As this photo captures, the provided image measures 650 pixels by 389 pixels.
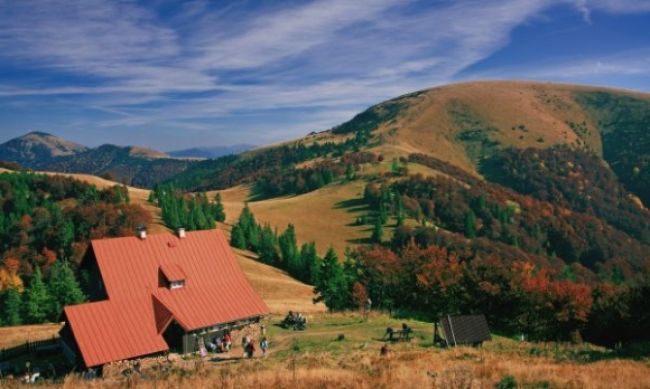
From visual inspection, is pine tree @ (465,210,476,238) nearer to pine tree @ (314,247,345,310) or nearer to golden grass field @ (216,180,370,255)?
golden grass field @ (216,180,370,255)

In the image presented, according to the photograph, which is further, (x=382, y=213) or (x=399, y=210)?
(x=399, y=210)

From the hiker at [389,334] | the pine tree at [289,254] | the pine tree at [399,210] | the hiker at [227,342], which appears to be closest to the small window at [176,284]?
the hiker at [227,342]

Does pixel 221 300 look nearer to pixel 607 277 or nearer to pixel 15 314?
pixel 15 314

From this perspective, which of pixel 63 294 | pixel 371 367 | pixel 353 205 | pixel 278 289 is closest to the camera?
pixel 371 367

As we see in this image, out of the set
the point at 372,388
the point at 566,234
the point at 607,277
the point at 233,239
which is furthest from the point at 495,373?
the point at 566,234

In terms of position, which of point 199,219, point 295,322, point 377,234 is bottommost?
point 377,234

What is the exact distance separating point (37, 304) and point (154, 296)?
148 ft

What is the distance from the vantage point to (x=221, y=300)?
4131 centimetres

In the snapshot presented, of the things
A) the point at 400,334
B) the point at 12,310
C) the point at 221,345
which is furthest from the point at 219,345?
the point at 12,310

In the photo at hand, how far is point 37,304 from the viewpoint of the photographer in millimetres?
73250

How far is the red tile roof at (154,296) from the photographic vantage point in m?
34.8

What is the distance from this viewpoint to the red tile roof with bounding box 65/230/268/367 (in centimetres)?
3478

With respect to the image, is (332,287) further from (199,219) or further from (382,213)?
(382,213)

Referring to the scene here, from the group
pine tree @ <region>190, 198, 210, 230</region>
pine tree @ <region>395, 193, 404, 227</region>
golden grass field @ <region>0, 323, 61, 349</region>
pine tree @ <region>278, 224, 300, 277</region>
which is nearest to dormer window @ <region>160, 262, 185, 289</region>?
golden grass field @ <region>0, 323, 61, 349</region>
